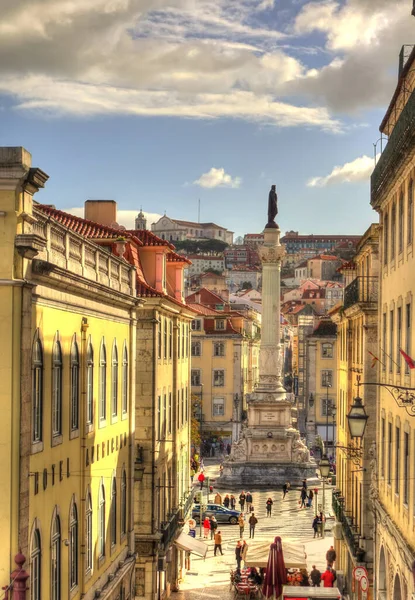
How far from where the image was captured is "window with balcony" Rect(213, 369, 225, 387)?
95.7m

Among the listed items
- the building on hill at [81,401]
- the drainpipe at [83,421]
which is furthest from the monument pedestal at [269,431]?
the drainpipe at [83,421]

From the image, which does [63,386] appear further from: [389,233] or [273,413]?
[273,413]

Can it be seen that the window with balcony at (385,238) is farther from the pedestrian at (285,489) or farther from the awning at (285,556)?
the pedestrian at (285,489)

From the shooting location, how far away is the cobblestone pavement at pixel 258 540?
129 feet

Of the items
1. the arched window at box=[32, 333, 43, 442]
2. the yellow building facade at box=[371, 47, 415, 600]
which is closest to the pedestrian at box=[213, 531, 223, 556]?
the yellow building facade at box=[371, 47, 415, 600]

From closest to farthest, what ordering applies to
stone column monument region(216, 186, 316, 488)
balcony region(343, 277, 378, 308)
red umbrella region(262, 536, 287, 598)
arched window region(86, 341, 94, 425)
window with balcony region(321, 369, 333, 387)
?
arched window region(86, 341, 94, 425) < red umbrella region(262, 536, 287, 598) < balcony region(343, 277, 378, 308) < stone column monument region(216, 186, 316, 488) < window with balcony region(321, 369, 333, 387)

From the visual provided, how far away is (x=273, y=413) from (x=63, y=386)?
54.3 m

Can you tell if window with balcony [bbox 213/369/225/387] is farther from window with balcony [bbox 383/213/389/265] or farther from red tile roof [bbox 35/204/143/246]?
window with balcony [bbox 383/213/389/265]

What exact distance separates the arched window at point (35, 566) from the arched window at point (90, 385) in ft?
17.0

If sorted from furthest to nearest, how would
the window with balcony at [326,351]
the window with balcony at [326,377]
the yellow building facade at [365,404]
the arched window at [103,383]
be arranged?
the window with balcony at [326,351]
the window with balcony at [326,377]
the yellow building facade at [365,404]
the arched window at [103,383]

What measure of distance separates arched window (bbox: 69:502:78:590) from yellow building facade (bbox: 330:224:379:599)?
836cm

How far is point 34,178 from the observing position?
16.0m

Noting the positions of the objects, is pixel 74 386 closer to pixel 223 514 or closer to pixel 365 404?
pixel 365 404

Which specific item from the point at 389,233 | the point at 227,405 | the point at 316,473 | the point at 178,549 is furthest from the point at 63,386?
the point at 227,405
